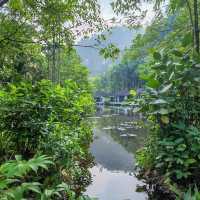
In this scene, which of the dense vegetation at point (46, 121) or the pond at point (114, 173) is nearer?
the dense vegetation at point (46, 121)

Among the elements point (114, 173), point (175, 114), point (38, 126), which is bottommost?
point (114, 173)

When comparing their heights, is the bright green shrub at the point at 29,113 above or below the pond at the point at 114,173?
above

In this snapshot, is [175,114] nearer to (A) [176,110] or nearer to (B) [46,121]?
(A) [176,110]

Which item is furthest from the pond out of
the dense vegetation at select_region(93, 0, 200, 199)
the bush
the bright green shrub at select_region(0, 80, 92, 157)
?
the bright green shrub at select_region(0, 80, 92, 157)

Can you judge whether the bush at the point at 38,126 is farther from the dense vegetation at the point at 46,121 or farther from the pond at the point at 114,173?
the pond at the point at 114,173

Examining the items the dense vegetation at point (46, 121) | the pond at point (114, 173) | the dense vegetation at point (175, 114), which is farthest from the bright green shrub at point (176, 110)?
the dense vegetation at point (46, 121)

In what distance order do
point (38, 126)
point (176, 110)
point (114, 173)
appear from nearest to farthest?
point (38, 126) → point (176, 110) → point (114, 173)

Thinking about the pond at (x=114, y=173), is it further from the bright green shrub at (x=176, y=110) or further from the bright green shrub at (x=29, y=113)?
the bright green shrub at (x=29, y=113)

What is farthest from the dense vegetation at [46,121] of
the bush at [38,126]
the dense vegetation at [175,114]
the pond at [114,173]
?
the dense vegetation at [175,114]

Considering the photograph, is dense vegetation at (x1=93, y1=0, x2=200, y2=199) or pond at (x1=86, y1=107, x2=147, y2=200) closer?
dense vegetation at (x1=93, y1=0, x2=200, y2=199)

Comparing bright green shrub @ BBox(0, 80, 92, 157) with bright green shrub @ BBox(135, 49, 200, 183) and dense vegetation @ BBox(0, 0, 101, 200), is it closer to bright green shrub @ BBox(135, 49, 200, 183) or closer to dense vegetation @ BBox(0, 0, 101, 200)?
dense vegetation @ BBox(0, 0, 101, 200)

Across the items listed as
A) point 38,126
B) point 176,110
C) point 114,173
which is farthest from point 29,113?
point 114,173

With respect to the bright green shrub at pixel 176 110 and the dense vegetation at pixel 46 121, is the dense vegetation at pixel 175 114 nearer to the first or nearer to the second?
the bright green shrub at pixel 176 110

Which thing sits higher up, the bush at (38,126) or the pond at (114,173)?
the bush at (38,126)
